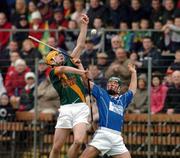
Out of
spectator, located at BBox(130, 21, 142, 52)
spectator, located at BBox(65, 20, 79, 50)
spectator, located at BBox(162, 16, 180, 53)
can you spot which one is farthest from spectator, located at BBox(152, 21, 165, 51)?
spectator, located at BBox(65, 20, 79, 50)

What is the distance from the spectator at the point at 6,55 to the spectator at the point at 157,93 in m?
3.41

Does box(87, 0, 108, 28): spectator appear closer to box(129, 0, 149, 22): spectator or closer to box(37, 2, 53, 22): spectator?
box(129, 0, 149, 22): spectator

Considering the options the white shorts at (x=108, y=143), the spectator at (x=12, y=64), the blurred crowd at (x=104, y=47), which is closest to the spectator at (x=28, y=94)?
the blurred crowd at (x=104, y=47)

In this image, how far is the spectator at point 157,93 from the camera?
21562 millimetres

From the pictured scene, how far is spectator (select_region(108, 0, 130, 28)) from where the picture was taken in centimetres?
2406

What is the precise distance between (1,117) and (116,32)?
10.1ft

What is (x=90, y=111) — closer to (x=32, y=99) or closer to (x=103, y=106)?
(x=103, y=106)

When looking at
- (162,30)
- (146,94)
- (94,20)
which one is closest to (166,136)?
(146,94)

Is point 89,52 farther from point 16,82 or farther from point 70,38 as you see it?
point 16,82

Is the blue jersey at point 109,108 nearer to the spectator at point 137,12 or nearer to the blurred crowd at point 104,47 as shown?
the blurred crowd at point 104,47

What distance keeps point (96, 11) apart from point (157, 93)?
3.46 metres

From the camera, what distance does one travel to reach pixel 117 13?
2414 centimetres

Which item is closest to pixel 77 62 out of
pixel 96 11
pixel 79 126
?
pixel 79 126

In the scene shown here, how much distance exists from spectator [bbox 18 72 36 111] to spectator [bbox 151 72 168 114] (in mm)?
2573
